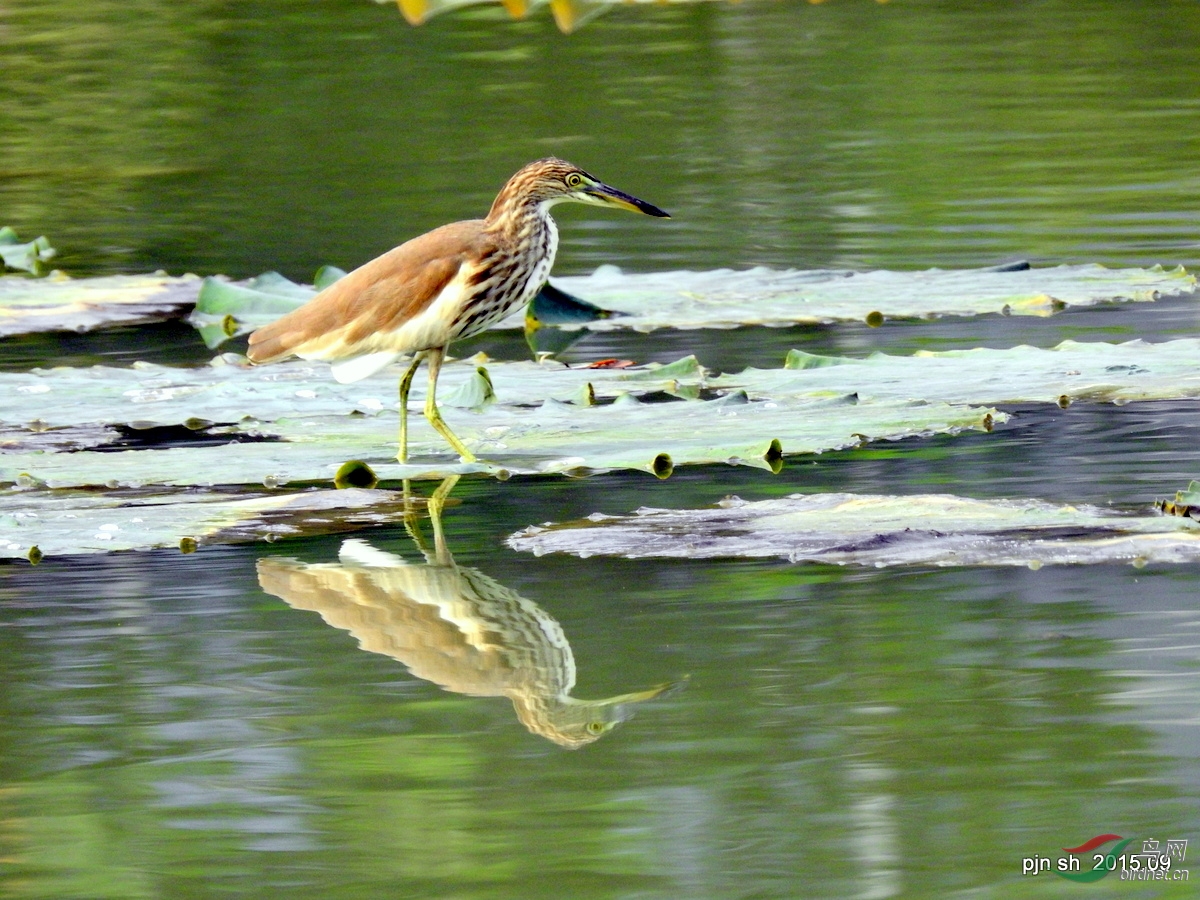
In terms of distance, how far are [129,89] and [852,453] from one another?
1422 cm

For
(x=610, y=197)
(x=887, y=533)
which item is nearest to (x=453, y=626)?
(x=887, y=533)

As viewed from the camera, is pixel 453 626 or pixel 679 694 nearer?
pixel 679 694

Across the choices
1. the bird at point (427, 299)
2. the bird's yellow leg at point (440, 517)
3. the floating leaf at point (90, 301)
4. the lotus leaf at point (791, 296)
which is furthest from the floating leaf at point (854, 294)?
the bird's yellow leg at point (440, 517)

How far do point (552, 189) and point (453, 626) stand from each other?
247 centimetres

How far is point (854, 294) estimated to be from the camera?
8.17 metres

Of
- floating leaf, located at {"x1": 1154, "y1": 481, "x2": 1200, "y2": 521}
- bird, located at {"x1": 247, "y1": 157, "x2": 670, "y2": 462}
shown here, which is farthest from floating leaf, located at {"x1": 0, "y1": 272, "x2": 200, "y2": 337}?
floating leaf, located at {"x1": 1154, "y1": 481, "x2": 1200, "y2": 521}

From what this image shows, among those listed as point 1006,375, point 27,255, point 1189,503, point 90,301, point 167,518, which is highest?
point 1189,503

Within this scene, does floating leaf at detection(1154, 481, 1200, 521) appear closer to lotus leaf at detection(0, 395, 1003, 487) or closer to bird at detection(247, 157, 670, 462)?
lotus leaf at detection(0, 395, 1003, 487)

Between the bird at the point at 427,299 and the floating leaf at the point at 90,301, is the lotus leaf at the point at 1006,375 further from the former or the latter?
the floating leaf at the point at 90,301

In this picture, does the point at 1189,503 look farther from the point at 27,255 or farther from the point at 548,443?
the point at 27,255

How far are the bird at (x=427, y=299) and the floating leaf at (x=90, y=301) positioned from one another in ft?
7.11

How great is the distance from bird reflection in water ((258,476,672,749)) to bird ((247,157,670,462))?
107 centimetres

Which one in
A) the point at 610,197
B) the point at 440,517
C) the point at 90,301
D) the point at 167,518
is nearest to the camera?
the point at 167,518

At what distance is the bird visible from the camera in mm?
6232
